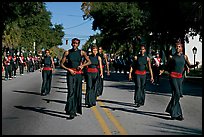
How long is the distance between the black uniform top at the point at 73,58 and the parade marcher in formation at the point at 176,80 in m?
2.33

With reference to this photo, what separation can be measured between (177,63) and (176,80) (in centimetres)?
43

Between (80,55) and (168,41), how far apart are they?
64.6ft

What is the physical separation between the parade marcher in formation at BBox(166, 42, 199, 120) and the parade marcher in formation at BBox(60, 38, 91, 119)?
227cm

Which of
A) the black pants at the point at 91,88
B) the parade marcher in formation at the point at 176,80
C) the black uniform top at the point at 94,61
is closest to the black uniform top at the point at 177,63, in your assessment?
the parade marcher in formation at the point at 176,80

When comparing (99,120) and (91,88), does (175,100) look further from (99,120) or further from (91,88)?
(91,88)

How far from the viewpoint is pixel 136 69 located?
12.6 metres

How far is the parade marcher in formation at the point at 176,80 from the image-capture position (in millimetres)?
10352

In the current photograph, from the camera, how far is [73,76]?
33.8ft

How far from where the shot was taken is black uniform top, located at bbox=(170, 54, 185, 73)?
34.7 feet

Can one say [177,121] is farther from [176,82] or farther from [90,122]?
[90,122]

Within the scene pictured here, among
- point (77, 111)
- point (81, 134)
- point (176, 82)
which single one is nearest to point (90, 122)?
point (77, 111)

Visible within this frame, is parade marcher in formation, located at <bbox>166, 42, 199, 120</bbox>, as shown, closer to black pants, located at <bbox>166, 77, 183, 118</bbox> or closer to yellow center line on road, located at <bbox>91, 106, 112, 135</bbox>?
black pants, located at <bbox>166, 77, 183, 118</bbox>

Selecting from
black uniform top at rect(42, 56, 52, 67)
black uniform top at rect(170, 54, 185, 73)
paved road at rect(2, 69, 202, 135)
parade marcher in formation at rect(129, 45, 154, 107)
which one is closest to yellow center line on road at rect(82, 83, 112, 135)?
paved road at rect(2, 69, 202, 135)

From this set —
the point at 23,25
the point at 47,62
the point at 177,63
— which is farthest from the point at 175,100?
the point at 23,25
